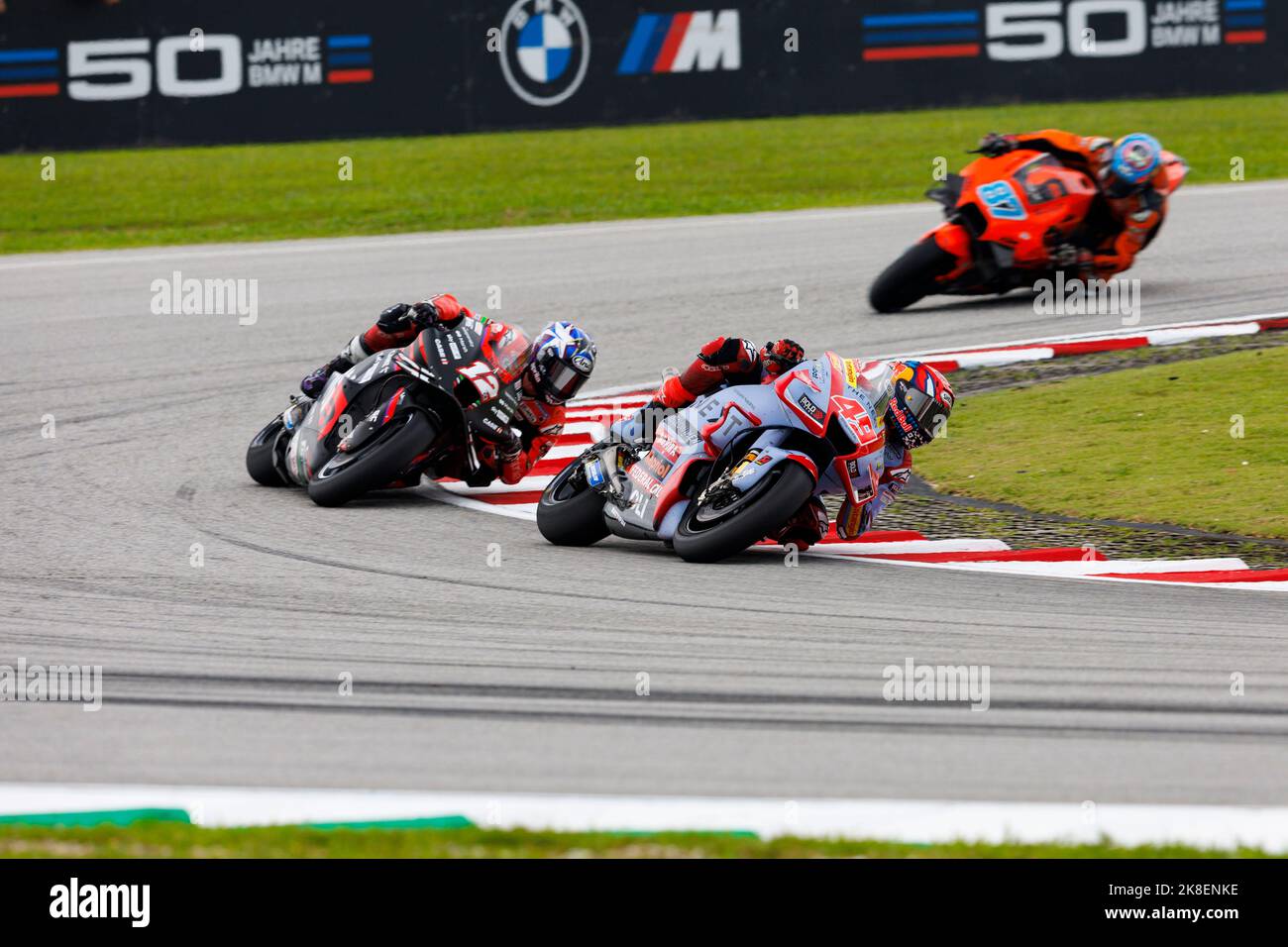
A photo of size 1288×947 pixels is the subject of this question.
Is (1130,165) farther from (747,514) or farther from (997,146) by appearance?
(747,514)

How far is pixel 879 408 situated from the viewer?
7.95 meters

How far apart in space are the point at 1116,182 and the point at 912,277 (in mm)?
1691

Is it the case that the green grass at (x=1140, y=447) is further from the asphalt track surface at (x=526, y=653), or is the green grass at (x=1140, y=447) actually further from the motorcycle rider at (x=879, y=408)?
the motorcycle rider at (x=879, y=408)

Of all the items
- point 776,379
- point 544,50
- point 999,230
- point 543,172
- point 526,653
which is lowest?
point 526,653

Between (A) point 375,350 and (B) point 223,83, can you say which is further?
(B) point 223,83

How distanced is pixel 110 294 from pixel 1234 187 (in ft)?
40.7

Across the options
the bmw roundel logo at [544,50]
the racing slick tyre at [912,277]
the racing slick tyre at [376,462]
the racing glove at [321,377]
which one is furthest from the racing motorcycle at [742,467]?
the bmw roundel logo at [544,50]

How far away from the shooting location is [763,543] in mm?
8070

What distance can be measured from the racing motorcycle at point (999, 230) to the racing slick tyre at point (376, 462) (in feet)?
20.3

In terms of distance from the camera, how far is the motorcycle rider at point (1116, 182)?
44.3 feet

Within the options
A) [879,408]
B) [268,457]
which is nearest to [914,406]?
[879,408]
